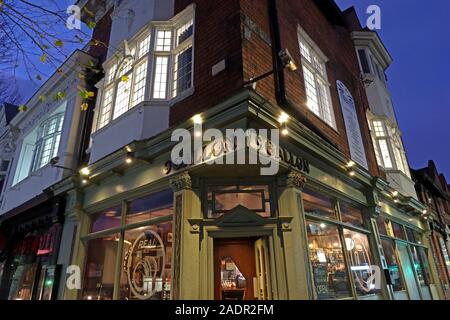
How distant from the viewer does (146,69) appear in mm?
7977

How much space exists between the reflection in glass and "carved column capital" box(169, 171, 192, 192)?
1.67 meters

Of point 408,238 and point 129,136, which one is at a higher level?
point 129,136

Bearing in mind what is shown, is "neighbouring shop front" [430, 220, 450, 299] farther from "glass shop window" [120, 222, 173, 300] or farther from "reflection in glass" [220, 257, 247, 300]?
"glass shop window" [120, 222, 173, 300]

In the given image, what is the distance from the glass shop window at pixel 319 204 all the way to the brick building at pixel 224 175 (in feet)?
0.12

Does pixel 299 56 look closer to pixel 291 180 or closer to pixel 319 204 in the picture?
pixel 319 204

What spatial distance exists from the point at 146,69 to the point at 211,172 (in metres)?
4.04

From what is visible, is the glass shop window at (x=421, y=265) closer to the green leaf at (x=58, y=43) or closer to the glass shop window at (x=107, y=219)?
the glass shop window at (x=107, y=219)

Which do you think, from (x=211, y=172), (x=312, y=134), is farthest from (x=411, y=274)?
(x=211, y=172)

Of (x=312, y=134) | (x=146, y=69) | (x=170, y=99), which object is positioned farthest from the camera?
(x=146, y=69)

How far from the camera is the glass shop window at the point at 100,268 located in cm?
706

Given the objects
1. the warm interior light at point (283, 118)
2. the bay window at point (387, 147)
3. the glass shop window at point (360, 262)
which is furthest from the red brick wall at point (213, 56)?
the bay window at point (387, 147)
